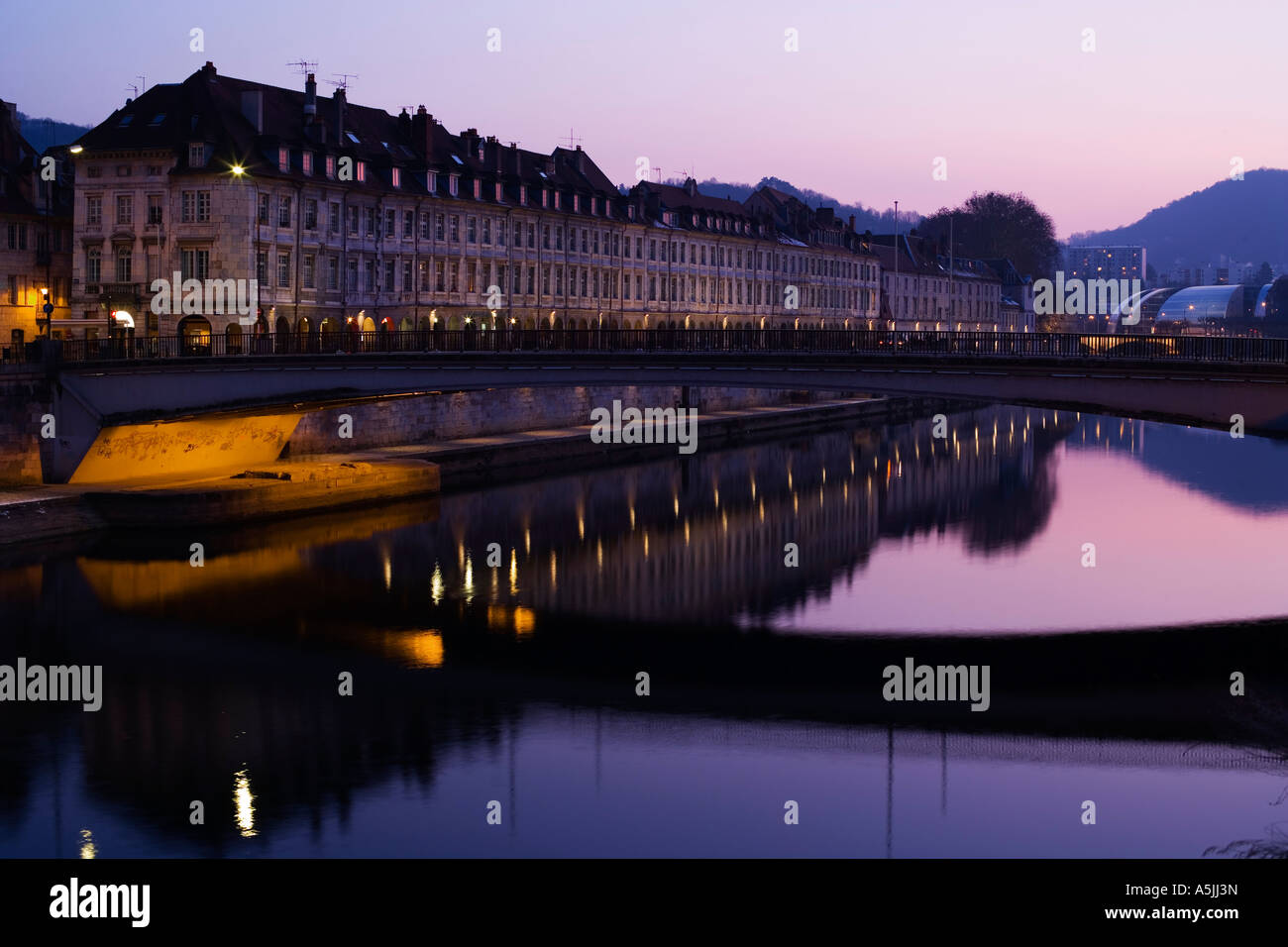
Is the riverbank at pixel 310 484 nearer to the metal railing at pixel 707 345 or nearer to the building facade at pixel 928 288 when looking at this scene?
the metal railing at pixel 707 345

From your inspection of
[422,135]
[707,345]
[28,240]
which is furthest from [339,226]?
[707,345]

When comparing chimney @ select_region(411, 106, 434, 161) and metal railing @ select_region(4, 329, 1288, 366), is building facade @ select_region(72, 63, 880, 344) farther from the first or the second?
metal railing @ select_region(4, 329, 1288, 366)

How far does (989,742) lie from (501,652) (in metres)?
12.7

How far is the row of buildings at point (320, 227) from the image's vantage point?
71875mm

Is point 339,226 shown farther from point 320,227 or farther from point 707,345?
point 707,345

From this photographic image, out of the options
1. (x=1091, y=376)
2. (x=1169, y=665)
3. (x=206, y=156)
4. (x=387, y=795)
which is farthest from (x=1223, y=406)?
(x=206, y=156)

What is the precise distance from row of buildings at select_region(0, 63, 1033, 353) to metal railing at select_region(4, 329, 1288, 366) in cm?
417

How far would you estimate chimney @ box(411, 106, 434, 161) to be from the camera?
90.4 meters

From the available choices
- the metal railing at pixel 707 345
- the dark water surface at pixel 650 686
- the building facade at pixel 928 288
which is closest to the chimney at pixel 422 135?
the metal railing at pixel 707 345

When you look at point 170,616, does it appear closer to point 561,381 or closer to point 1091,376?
point 561,381

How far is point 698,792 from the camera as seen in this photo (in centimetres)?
2877

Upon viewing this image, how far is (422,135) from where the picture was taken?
9088 centimetres

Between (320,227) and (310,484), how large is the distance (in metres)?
21.5

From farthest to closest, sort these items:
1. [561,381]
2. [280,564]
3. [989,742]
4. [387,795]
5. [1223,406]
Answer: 1. [561,381]
2. [280,564]
3. [1223,406]
4. [989,742]
5. [387,795]
